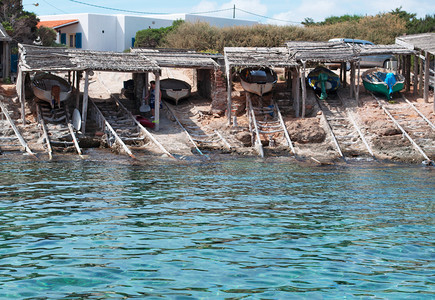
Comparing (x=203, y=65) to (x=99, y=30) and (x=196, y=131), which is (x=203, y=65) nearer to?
(x=196, y=131)

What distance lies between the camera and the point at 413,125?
23812 mm

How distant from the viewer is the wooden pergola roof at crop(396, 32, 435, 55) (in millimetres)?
25809

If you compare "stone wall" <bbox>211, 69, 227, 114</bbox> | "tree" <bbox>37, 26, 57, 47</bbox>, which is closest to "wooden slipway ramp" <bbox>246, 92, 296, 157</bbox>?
"stone wall" <bbox>211, 69, 227, 114</bbox>

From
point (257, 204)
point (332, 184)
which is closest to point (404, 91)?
point (332, 184)

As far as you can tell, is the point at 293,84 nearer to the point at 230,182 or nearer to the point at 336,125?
the point at 336,125

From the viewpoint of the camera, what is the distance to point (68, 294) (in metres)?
7.38

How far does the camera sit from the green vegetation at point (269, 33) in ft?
125

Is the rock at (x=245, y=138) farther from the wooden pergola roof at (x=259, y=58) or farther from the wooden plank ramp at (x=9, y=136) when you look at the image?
the wooden plank ramp at (x=9, y=136)

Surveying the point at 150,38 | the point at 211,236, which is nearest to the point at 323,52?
the point at 211,236

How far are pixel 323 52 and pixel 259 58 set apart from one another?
3001 mm

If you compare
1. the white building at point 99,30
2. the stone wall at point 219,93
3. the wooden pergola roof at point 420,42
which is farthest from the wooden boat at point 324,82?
the white building at point 99,30

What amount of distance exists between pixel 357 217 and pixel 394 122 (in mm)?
12921

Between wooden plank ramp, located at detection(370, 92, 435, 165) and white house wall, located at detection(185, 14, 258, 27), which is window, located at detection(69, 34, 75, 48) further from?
wooden plank ramp, located at detection(370, 92, 435, 165)

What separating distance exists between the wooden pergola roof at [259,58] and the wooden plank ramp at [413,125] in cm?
454
